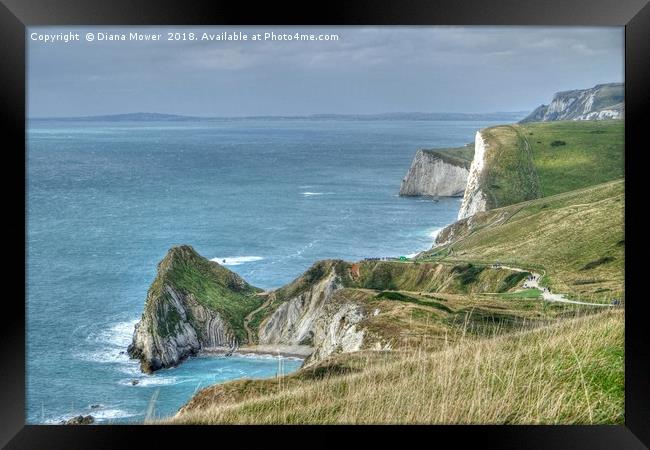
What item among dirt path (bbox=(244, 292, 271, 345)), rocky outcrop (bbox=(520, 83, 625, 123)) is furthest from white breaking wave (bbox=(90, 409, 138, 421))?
rocky outcrop (bbox=(520, 83, 625, 123))

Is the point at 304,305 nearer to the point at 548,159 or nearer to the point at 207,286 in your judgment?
the point at 207,286

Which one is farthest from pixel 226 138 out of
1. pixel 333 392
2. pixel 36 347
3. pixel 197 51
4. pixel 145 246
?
→ pixel 333 392

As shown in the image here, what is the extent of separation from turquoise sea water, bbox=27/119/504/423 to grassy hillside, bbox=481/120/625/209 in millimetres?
14968

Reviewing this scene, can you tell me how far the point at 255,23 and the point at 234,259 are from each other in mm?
111660

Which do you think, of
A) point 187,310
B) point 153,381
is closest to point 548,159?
point 187,310

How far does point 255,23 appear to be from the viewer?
1024cm

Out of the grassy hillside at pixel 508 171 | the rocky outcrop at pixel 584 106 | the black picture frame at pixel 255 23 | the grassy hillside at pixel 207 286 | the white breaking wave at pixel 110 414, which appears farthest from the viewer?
the rocky outcrop at pixel 584 106

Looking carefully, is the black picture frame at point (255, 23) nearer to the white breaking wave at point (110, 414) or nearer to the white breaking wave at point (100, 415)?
the white breaking wave at point (100, 415)

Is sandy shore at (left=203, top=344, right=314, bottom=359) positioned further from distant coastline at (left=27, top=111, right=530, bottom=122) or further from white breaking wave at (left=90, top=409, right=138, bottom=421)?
distant coastline at (left=27, top=111, right=530, bottom=122)

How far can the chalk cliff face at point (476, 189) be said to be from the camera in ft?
402

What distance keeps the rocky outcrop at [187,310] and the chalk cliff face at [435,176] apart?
63.5 meters

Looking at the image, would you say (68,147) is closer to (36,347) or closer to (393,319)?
(36,347)

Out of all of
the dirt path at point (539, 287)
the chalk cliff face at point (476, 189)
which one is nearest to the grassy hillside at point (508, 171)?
the chalk cliff face at point (476, 189)

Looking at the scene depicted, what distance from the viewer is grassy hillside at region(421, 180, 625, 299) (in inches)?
2525
